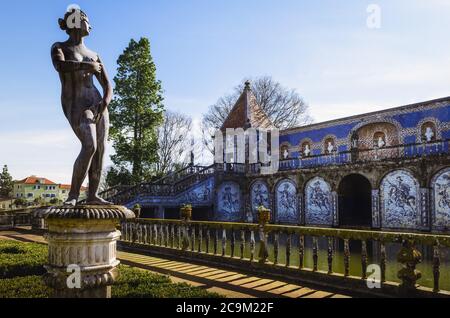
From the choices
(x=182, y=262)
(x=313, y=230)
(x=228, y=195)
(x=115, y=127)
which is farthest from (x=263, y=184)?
(x=313, y=230)

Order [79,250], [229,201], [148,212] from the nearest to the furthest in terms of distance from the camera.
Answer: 1. [79,250]
2. [148,212]
3. [229,201]

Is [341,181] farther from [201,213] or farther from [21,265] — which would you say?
[21,265]

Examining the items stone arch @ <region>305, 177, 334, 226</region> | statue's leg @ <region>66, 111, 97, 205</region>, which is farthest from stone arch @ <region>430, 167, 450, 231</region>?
statue's leg @ <region>66, 111, 97, 205</region>

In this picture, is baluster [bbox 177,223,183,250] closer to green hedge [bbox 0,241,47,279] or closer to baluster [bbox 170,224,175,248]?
baluster [bbox 170,224,175,248]

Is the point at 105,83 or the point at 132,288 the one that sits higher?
the point at 105,83

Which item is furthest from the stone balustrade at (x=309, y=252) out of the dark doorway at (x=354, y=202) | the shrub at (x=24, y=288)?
the dark doorway at (x=354, y=202)

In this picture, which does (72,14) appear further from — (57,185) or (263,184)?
(57,185)

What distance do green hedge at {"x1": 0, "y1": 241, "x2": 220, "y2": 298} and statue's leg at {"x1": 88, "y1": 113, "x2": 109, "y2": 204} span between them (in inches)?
61.3

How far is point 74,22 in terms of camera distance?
4.44 metres

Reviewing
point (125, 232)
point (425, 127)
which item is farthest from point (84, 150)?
point (425, 127)

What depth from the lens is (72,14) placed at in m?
4.47

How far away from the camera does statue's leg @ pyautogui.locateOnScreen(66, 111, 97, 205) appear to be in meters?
4.27

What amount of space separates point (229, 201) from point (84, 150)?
2290 centimetres

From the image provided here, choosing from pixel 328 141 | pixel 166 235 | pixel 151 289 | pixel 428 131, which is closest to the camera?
pixel 151 289
